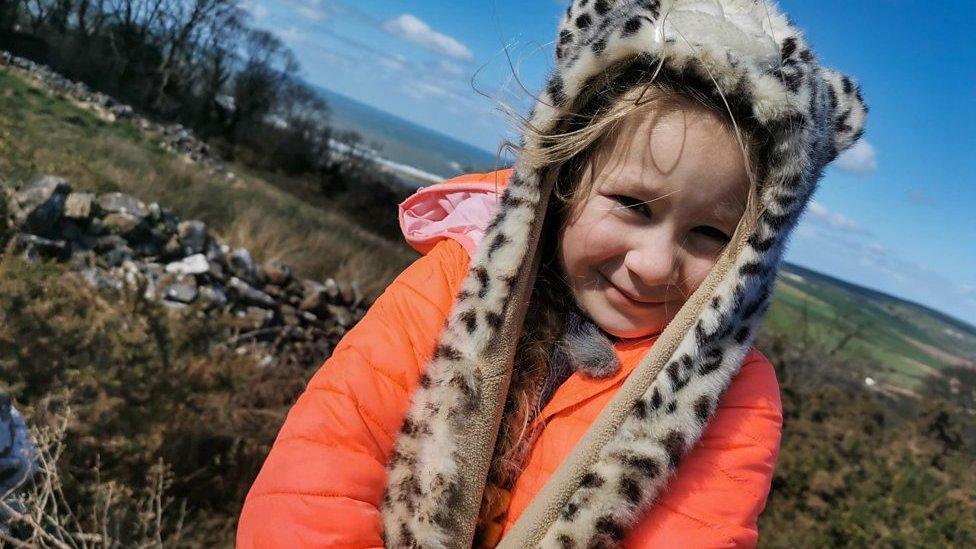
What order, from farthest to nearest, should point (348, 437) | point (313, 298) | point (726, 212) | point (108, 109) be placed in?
point (108, 109), point (313, 298), point (726, 212), point (348, 437)

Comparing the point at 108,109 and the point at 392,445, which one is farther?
the point at 108,109

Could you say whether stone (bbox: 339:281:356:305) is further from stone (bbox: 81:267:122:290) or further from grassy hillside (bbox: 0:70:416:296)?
stone (bbox: 81:267:122:290)

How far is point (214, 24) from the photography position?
28.7 meters

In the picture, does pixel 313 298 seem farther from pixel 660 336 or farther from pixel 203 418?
pixel 660 336

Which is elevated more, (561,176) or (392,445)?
(561,176)

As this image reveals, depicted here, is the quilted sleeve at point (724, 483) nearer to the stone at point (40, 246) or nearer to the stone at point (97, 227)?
the stone at point (40, 246)

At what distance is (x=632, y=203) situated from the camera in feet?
4.05

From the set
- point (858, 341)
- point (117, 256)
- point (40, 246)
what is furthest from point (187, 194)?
point (858, 341)

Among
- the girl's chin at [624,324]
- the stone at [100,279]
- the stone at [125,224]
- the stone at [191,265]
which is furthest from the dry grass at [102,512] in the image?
the stone at [125,224]

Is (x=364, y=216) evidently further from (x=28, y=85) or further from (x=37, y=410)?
(x=37, y=410)

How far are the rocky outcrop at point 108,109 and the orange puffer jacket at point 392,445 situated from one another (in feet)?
62.5

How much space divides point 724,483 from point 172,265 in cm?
653

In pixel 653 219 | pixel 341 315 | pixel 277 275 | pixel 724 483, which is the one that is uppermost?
pixel 653 219

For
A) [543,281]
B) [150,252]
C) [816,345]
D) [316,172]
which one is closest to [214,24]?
[316,172]
